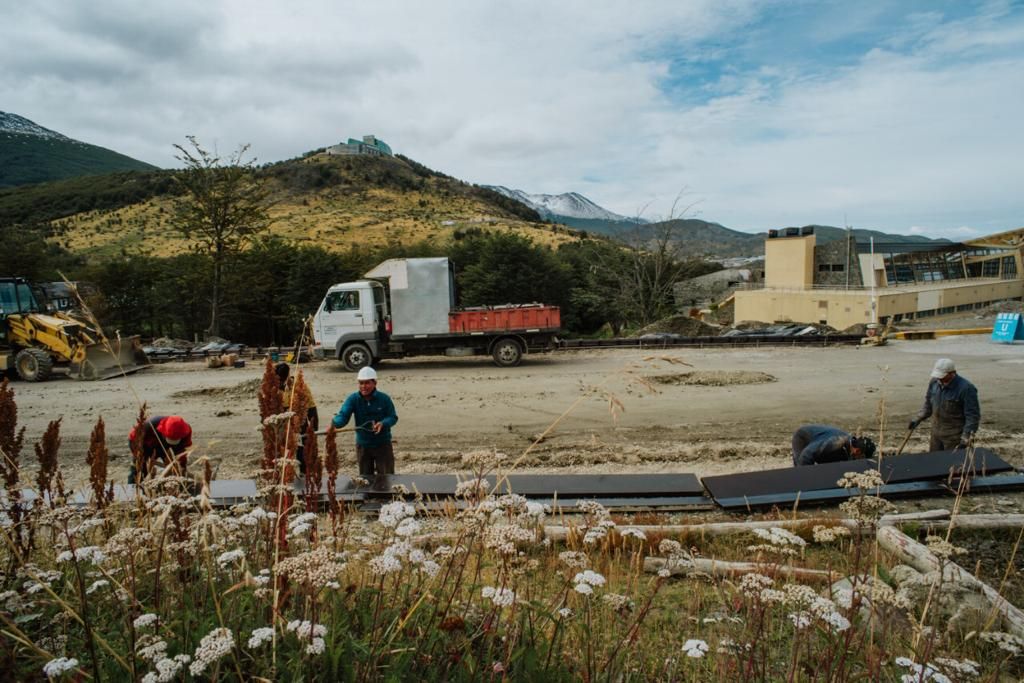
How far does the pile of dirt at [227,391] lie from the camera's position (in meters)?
15.1

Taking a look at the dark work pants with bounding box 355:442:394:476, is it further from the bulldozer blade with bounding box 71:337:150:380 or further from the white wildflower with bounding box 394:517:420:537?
the bulldozer blade with bounding box 71:337:150:380

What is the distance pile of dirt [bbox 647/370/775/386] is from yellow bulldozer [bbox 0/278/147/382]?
16.0 m

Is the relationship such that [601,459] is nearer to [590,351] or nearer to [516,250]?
[590,351]

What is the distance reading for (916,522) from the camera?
5148 mm

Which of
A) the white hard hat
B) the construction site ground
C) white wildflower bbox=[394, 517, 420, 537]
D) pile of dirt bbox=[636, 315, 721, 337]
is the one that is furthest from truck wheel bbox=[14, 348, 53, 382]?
pile of dirt bbox=[636, 315, 721, 337]

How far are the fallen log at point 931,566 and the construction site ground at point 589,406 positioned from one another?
2.68 m

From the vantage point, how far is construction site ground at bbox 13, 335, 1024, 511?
375 inches

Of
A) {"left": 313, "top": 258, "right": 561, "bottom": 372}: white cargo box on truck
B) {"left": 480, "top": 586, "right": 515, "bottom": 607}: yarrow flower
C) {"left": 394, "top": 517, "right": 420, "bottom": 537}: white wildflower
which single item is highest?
{"left": 313, "top": 258, "right": 561, "bottom": 372}: white cargo box on truck

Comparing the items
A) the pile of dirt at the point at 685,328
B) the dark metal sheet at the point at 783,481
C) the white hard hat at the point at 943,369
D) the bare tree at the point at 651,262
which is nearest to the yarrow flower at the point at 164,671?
the dark metal sheet at the point at 783,481

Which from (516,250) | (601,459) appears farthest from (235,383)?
(516,250)

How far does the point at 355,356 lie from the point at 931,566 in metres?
16.8

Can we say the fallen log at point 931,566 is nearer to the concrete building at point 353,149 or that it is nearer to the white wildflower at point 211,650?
the white wildflower at point 211,650

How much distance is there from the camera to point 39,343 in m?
18.2

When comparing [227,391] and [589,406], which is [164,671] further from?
[227,391]
